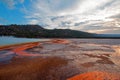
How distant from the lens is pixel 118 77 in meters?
11.2

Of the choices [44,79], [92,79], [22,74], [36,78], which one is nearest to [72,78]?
[92,79]

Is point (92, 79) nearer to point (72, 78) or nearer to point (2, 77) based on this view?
point (72, 78)

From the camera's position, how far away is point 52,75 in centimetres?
1195

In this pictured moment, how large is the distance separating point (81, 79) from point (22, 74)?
18.5ft

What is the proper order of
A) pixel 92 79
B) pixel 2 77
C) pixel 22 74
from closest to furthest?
1. pixel 92 79
2. pixel 2 77
3. pixel 22 74

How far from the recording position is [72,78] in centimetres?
1113

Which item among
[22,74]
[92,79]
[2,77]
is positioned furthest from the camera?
[22,74]

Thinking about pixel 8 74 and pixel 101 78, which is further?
pixel 8 74

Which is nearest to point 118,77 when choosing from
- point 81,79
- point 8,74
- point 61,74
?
point 81,79

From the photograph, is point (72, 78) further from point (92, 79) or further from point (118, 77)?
point (118, 77)

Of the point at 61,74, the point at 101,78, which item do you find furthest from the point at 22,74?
the point at 101,78

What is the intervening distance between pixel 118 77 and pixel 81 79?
3.36m

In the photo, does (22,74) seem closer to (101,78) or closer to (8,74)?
(8,74)

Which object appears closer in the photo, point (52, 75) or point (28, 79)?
point (28, 79)
